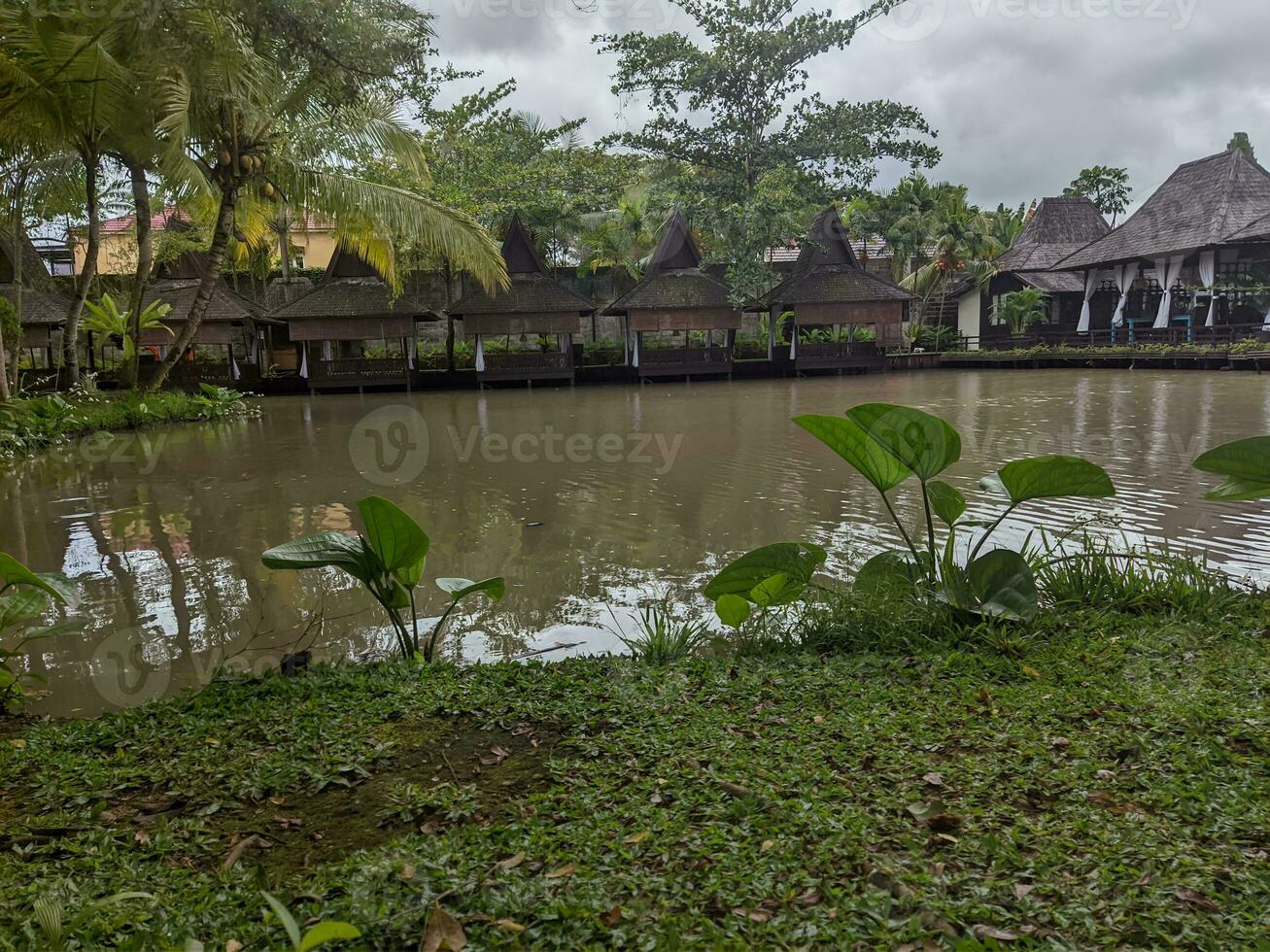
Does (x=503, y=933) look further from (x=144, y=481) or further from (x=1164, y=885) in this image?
(x=144, y=481)

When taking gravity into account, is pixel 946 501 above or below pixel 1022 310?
below

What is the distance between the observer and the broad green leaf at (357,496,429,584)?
257cm

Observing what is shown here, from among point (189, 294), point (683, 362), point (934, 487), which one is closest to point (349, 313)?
point (189, 294)

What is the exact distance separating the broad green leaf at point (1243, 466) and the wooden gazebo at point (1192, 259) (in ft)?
78.2

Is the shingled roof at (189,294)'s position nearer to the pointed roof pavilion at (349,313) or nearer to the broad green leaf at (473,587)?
the pointed roof pavilion at (349,313)

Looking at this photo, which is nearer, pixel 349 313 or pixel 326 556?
pixel 326 556

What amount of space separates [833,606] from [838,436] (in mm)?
717

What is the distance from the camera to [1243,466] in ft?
8.42

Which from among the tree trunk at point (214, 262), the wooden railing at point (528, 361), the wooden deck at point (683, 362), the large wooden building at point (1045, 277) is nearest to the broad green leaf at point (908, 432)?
the tree trunk at point (214, 262)

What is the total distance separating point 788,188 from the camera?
2211cm

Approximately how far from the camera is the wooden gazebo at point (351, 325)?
22016 mm

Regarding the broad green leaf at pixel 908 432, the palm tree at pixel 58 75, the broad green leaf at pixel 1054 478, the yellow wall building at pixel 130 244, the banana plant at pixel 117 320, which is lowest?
the broad green leaf at pixel 1054 478

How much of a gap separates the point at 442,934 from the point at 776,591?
74.6 inches

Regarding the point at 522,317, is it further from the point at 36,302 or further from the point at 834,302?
the point at 36,302
